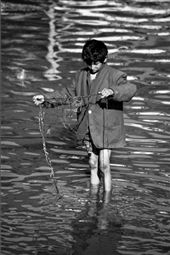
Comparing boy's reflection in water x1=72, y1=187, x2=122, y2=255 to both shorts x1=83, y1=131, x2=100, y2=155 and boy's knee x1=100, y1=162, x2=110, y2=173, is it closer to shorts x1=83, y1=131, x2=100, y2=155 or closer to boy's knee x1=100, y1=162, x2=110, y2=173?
boy's knee x1=100, y1=162, x2=110, y2=173

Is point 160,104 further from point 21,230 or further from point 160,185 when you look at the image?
point 21,230

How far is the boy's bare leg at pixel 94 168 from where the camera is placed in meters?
8.77

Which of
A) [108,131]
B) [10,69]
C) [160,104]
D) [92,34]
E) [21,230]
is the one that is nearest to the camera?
[21,230]

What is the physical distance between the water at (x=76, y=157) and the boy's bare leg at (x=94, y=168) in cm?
11

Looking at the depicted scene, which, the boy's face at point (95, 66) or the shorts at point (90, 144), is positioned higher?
the boy's face at point (95, 66)

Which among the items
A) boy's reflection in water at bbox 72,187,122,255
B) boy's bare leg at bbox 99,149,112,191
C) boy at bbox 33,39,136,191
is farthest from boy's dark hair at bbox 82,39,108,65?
boy's reflection in water at bbox 72,187,122,255

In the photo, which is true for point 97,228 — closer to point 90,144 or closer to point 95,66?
point 90,144

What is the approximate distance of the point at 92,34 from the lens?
711 inches

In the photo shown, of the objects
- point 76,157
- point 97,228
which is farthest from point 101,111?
point 76,157

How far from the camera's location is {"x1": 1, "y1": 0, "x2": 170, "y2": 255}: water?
24.8 feet

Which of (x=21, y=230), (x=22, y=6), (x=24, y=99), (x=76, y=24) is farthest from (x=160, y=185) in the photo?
(x=22, y=6)

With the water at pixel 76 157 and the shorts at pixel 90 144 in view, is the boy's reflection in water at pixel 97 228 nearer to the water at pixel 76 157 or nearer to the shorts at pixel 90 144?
the water at pixel 76 157

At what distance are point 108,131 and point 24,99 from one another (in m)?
4.86

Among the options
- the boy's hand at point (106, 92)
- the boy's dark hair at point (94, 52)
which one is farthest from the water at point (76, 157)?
the boy's dark hair at point (94, 52)
